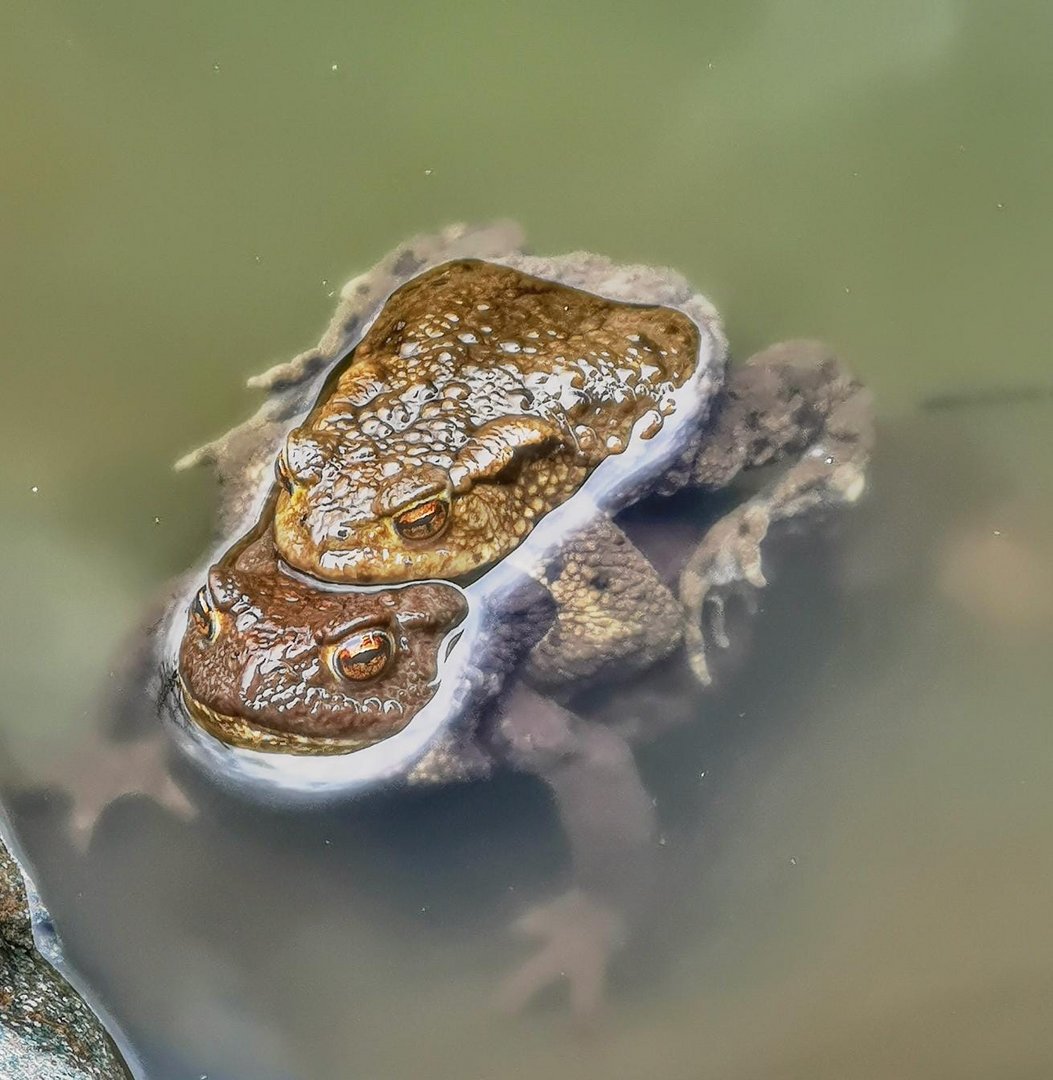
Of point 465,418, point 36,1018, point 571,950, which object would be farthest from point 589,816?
point 36,1018

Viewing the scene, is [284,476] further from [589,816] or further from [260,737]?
[589,816]

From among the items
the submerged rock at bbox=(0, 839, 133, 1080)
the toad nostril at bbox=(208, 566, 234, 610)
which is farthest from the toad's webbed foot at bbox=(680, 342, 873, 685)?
the submerged rock at bbox=(0, 839, 133, 1080)

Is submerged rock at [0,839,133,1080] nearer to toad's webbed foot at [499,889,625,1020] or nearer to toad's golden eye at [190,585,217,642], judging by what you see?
toad's golden eye at [190,585,217,642]

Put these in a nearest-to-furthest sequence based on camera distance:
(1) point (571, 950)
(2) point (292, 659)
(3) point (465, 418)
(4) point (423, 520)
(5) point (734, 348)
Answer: (2) point (292, 659), (4) point (423, 520), (3) point (465, 418), (1) point (571, 950), (5) point (734, 348)

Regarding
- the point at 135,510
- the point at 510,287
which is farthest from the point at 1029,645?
the point at 135,510

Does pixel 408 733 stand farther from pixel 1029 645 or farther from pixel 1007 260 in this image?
pixel 1007 260

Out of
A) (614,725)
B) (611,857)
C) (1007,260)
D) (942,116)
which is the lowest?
(611,857)

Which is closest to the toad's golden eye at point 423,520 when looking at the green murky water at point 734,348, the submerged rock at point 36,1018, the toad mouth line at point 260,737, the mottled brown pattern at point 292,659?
the mottled brown pattern at point 292,659

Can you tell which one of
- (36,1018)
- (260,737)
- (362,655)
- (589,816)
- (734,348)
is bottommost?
(589,816)
